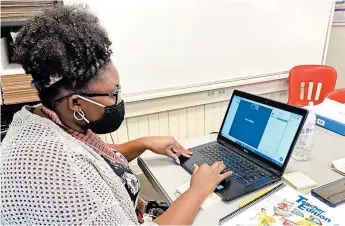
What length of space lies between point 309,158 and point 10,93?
4.44ft

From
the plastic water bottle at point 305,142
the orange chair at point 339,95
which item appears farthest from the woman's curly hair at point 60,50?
the orange chair at point 339,95

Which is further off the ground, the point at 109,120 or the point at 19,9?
the point at 19,9

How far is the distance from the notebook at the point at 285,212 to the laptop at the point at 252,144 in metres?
0.07

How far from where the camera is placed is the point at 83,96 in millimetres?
829

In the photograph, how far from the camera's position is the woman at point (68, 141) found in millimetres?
Answer: 648

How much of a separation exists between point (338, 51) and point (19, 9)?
8.67ft

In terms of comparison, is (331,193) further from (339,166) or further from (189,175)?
(189,175)

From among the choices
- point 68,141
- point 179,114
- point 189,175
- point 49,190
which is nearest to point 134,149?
point 189,175

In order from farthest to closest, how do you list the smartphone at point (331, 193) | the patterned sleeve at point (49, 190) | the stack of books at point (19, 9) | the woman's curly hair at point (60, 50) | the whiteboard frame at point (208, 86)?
the whiteboard frame at point (208, 86) < the stack of books at point (19, 9) < the smartphone at point (331, 193) < the woman's curly hair at point (60, 50) < the patterned sleeve at point (49, 190)

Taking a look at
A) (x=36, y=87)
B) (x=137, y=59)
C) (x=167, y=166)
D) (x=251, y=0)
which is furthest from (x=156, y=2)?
(x=36, y=87)

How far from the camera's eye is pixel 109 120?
0.93m

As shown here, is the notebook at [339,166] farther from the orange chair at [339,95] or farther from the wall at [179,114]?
the wall at [179,114]

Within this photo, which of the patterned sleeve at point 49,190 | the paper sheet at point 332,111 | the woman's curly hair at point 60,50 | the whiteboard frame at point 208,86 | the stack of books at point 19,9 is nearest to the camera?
the patterned sleeve at point 49,190

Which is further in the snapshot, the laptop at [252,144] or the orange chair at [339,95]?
the orange chair at [339,95]
